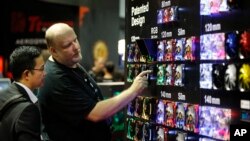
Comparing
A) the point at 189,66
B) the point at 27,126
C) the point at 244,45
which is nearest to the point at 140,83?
the point at 189,66

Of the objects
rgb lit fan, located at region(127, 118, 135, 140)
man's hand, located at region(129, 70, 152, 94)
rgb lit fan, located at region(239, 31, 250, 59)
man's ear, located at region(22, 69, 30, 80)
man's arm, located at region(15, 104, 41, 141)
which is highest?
rgb lit fan, located at region(239, 31, 250, 59)

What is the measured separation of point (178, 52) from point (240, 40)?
576 mm

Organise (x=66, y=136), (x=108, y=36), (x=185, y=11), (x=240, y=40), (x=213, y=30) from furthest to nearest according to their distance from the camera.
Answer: (x=108, y=36) < (x=66, y=136) < (x=185, y=11) < (x=213, y=30) < (x=240, y=40)

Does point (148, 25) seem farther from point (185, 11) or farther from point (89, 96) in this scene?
point (89, 96)

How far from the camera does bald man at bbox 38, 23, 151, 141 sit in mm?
2980

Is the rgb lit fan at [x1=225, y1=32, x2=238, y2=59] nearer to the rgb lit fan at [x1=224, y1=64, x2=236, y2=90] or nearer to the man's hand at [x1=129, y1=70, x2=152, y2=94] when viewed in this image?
the rgb lit fan at [x1=224, y1=64, x2=236, y2=90]

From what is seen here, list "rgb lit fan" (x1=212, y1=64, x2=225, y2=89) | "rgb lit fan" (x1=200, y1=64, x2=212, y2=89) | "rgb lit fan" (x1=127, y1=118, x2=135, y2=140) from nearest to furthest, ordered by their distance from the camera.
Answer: "rgb lit fan" (x1=212, y1=64, x2=225, y2=89) → "rgb lit fan" (x1=200, y1=64, x2=212, y2=89) → "rgb lit fan" (x1=127, y1=118, x2=135, y2=140)

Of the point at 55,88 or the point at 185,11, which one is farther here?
the point at 55,88

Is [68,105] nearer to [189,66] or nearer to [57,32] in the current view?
[57,32]

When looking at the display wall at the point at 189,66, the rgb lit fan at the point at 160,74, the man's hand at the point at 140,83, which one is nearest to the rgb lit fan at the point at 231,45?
the display wall at the point at 189,66

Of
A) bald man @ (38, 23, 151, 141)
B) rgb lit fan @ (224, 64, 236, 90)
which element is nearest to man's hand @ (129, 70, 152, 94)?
bald man @ (38, 23, 151, 141)

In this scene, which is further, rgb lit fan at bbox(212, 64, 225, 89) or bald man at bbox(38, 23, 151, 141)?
bald man at bbox(38, 23, 151, 141)

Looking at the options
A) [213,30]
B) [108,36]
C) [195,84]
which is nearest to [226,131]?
[195,84]

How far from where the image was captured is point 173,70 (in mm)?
2744
